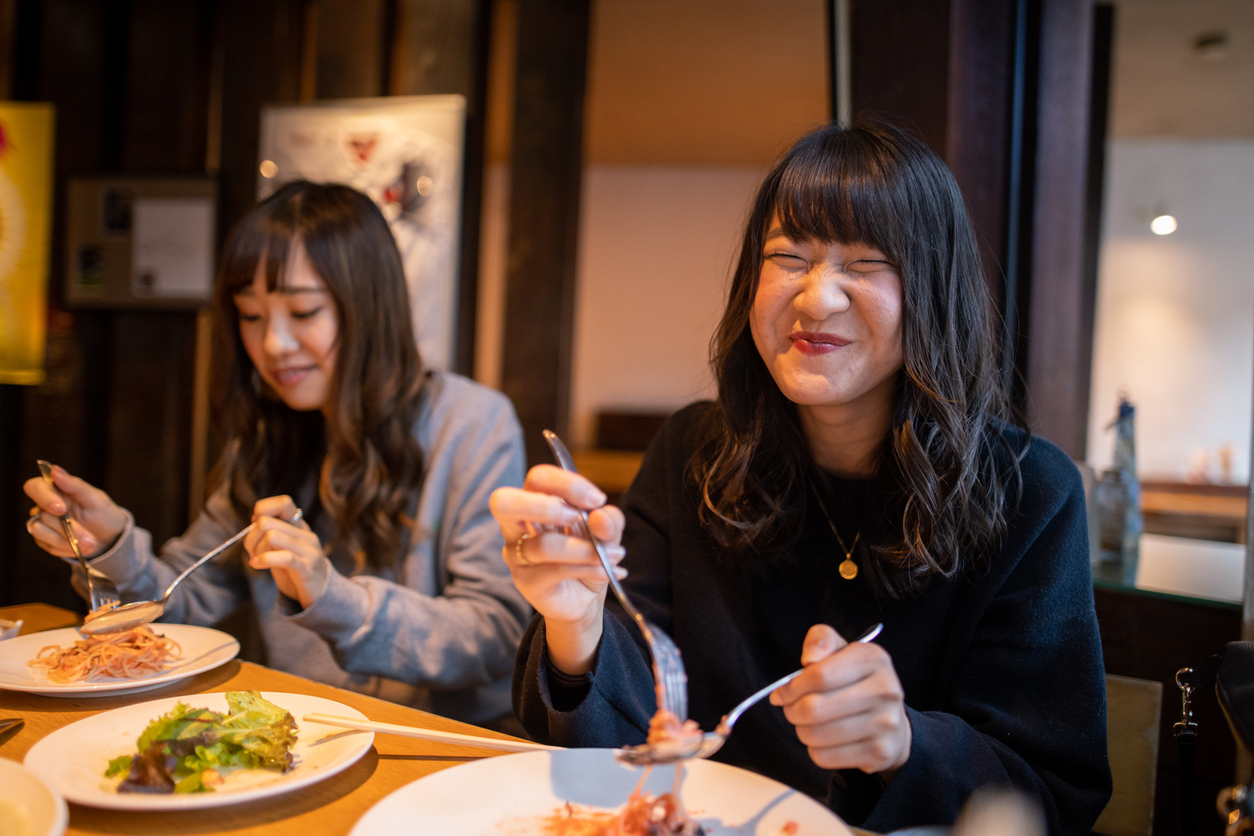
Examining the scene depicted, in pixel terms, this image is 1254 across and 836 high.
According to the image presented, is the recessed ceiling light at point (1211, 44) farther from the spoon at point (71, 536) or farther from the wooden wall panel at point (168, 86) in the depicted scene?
the wooden wall panel at point (168, 86)

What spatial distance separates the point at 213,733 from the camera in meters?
0.75

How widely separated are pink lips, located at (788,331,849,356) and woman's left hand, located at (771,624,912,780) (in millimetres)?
388

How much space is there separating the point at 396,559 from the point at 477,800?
2.94 ft

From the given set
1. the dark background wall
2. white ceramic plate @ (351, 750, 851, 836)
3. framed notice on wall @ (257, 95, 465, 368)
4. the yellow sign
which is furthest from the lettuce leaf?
the yellow sign

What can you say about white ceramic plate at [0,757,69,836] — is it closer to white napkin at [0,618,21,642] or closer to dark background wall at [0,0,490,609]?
white napkin at [0,618,21,642]

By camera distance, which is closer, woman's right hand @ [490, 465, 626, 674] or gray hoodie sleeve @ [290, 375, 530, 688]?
woman's right hand @ [490, 465, 626, 674]

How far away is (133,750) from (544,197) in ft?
7.20

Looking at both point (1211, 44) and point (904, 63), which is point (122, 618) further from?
point (1211, 44)

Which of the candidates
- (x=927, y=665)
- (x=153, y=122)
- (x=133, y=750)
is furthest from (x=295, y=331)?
(x=153, y=122)

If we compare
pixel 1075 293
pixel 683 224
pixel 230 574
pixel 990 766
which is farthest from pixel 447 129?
pixel 683 224

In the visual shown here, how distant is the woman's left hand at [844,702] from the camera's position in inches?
26.5

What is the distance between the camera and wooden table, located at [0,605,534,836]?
666mm

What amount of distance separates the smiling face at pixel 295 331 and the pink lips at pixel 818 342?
94cm

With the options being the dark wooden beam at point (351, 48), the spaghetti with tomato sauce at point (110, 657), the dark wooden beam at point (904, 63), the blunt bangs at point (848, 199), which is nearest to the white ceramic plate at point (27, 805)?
the spaghetti with tomato sauce at point (110, 657)
